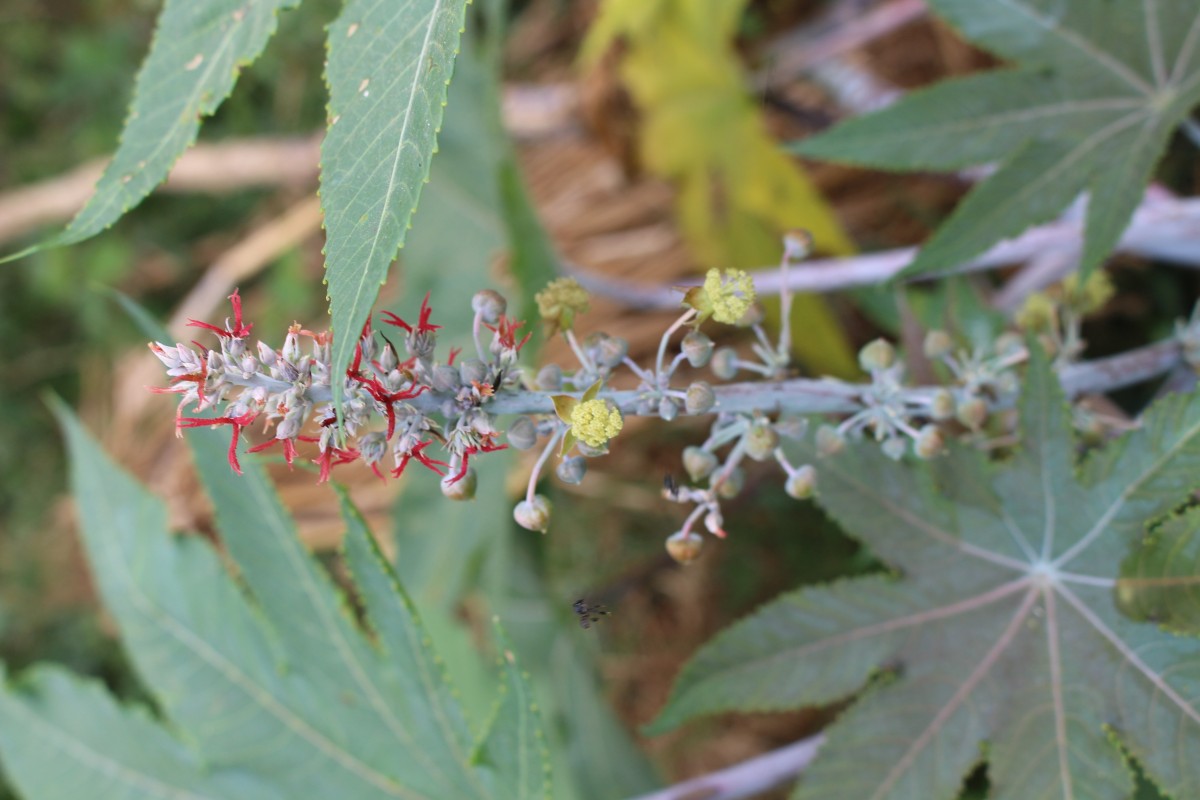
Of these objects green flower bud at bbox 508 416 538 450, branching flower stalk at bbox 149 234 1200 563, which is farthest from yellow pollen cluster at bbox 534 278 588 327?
green flower bud at bbox 508 416 538 450

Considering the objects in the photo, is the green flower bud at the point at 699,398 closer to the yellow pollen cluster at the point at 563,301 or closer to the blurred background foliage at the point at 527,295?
the yellow pollen cluster at the point at 563,301

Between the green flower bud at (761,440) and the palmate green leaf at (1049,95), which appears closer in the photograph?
the green flower bud at (761,440)

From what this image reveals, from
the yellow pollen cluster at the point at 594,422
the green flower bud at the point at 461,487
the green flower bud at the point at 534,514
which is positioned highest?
the yellow pollen cluster at the point at 594,422

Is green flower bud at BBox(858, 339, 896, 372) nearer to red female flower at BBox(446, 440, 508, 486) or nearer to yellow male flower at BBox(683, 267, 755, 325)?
yellow male flower at BBox(683, 267, 755, 325)

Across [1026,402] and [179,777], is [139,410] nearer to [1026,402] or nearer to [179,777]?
[179,777]

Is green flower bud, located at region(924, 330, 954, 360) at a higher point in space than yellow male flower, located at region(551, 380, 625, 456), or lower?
higher

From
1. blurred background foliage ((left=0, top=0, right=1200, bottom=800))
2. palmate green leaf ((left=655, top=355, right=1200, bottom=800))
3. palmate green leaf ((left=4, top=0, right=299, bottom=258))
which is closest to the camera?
palmate green leaf ((left=4, top=0, right=299, bottom=258))

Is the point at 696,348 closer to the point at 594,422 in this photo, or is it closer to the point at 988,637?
the point at 594,422

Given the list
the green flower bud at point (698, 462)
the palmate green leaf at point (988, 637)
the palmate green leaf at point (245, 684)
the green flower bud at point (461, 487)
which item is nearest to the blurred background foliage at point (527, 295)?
the palmate green leaf at point (988, 637)
